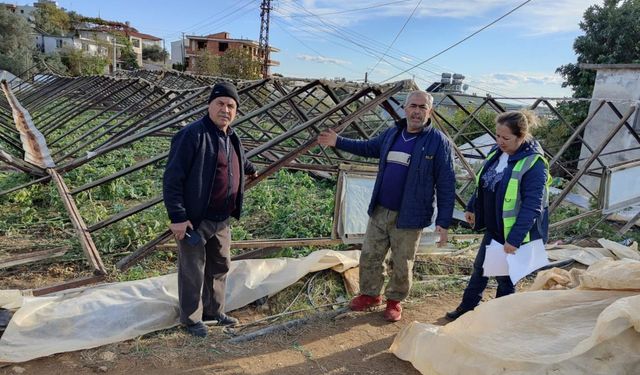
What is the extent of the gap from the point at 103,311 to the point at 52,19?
71.5 m

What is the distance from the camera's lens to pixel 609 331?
6.79ft

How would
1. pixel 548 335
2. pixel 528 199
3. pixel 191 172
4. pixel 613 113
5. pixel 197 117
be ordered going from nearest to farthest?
1. pixel 548 335
2. pixel 191 172
3. pixel 528 199
4. pixel 197 117
5. pixel 613 113

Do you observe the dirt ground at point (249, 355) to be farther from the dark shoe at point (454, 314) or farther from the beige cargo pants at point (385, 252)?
the dark shoe at point (454, 314)

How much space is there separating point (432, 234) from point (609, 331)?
2.87 metres

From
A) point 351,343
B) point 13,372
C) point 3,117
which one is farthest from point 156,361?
point 3,117

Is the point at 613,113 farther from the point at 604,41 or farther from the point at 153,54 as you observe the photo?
the point at 153,54

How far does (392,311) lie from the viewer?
12.2 ft

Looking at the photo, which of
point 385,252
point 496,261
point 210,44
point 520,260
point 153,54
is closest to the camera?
point 520,260

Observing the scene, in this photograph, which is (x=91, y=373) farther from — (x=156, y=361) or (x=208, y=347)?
(x=208, y=347)

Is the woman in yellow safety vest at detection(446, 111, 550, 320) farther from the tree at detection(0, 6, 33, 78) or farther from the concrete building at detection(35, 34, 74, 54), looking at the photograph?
the concrete building at detection(35, 34, 74, 54)

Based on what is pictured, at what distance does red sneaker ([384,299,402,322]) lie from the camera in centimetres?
370

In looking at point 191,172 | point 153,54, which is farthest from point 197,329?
point 153,54

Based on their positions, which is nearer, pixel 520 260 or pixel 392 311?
pixel 520 260

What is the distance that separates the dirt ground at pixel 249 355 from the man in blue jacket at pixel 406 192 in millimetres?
457
